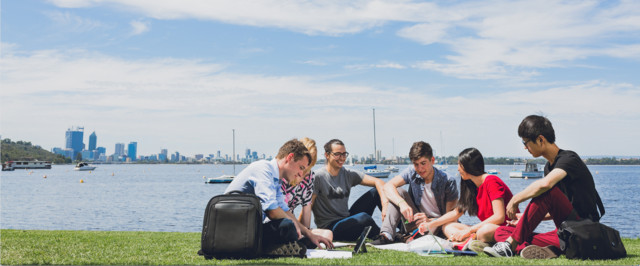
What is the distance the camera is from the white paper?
16.8ft

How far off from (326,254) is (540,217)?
2.20 m

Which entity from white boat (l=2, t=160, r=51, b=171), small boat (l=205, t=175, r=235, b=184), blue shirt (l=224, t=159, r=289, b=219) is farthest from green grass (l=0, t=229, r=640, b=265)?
white boat (l=2, t=160, r=51, b=171)

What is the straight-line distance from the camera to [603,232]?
15.9 ft

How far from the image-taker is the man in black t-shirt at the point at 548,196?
488cm

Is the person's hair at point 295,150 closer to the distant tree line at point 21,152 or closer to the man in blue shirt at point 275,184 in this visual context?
the man in blue shirt at point 275,184

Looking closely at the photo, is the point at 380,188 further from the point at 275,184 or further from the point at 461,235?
the point at 275,184

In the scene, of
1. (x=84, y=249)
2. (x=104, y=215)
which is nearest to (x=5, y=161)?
(x=104, y=215)

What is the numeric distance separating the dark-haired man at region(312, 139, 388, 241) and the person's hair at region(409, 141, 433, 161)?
28.6 inches

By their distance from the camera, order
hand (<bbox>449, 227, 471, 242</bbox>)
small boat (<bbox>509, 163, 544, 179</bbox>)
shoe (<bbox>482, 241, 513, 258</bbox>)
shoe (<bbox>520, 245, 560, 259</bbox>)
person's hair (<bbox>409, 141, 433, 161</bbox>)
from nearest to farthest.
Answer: shoe (<bbox>520, 245, 560, 259</bbox>)
shoe (<bbox>482, 241, 513, 258</bbox>)
hand (<bbox>449, 227, 471, 242</bbox>)
person's hair (<bbox>409, 141, 433, 161</bbox>)
small boat (<bbox>509, 163, 544, 179</bbox>)

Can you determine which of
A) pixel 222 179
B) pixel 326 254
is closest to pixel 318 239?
pixel 326 254

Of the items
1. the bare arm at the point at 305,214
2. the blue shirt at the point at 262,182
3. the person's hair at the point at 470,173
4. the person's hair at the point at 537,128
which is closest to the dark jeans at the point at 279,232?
the blue shirt at the point at 262,182

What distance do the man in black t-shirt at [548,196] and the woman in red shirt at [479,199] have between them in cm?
27

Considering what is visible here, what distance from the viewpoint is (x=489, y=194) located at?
5.73 metres

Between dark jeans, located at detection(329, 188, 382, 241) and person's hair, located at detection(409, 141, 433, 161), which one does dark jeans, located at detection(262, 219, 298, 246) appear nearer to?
dark jeans, located at detection(329, 188, 382, 241)
